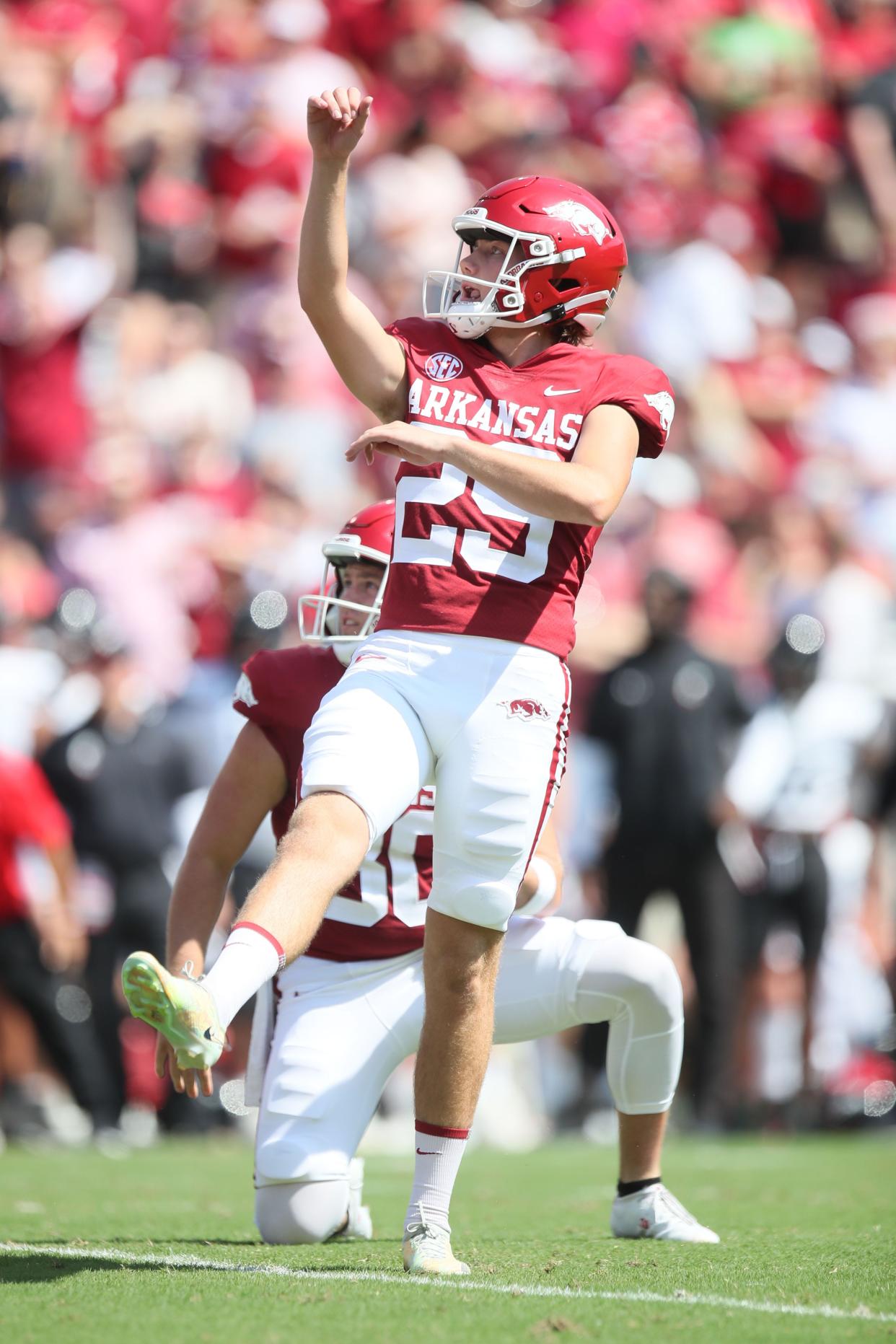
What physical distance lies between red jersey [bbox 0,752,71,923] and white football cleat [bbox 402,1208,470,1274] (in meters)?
4.21

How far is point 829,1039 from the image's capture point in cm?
Answer: 887

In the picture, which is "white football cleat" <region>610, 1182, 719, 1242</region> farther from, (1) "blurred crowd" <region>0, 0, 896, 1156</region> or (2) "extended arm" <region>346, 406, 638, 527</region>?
(1) "blurred crowd" <region>0, 0, 896, 1156</region>

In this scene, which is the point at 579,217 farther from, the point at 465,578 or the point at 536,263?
the point at 465,578

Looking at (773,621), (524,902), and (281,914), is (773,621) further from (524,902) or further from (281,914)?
(281,914)

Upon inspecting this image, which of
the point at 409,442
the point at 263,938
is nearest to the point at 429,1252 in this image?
the point at 263,938

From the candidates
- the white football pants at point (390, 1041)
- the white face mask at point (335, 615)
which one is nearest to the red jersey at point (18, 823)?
the white face mask at point (335, 615)

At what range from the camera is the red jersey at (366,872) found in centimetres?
469

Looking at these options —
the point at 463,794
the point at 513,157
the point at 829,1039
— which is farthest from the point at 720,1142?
the point at 513,157

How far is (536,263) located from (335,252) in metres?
0.44

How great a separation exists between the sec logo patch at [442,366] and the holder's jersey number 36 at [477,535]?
137mm

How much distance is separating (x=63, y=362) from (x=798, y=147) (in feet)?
17.7

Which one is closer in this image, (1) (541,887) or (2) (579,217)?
(2) (579,217)

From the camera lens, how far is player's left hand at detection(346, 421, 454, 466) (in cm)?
361

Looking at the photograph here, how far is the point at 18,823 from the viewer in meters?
7.79
